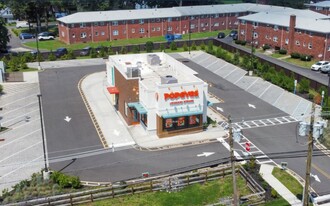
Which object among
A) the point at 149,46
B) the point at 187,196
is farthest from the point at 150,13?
the point at 187,196

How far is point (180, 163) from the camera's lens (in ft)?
105

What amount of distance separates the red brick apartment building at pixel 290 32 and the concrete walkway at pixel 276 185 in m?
36.4

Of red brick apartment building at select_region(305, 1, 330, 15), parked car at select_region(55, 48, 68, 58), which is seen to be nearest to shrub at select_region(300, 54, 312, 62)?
parked car at select_region(55, 48, 68, 58)

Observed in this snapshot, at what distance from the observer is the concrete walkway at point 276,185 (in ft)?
86.8

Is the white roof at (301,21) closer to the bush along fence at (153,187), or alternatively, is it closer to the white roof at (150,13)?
the white roof at (150,13)

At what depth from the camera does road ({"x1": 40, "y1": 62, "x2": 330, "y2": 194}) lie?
30906mm

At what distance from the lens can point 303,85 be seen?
156 ft

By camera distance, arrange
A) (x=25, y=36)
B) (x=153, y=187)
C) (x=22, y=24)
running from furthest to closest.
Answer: (x=22, y=24), (x=25, y=36), (x=153, y=187)

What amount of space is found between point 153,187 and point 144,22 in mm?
60078

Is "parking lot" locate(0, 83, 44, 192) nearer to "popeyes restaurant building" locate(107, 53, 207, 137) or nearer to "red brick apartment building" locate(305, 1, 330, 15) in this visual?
"popeyes restaurant building" locate(107, 53, 207, 137)

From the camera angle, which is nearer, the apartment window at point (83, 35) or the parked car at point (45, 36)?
the apartment window at point (83, 35)

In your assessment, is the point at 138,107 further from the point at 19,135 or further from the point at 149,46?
the point at 149,46

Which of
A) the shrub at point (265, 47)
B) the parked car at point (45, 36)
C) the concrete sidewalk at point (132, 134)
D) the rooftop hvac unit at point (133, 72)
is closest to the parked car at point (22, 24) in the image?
the parked car at point (45, 36)

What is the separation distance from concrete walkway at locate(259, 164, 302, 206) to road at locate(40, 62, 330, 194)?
6.94 ft
